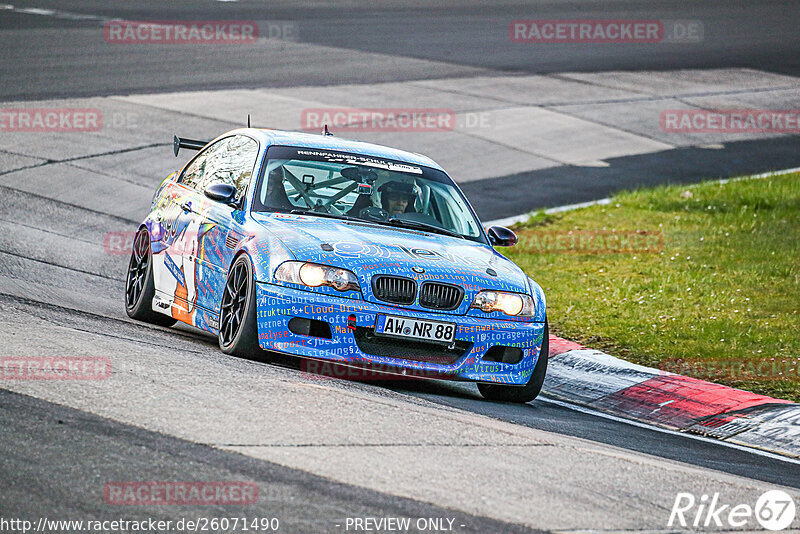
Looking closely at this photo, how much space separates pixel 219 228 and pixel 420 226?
145 centimetres

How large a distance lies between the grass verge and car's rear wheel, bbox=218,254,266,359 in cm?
359

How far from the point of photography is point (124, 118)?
19906 millimetres

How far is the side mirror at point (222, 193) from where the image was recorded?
9.14 meters

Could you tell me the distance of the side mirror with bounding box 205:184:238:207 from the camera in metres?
9.14

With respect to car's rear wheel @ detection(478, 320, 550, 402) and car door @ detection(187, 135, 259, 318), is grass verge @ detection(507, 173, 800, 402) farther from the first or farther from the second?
car door @ detection(187, 135, 259, 318)

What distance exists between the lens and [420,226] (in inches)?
369

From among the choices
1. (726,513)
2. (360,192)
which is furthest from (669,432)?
(726,513)

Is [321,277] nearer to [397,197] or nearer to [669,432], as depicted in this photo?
[397,197]

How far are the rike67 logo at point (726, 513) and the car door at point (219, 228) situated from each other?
3916mm

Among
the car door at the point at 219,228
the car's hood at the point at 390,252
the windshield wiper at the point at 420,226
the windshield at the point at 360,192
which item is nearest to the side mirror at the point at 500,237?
the windshield at the point at 360,192

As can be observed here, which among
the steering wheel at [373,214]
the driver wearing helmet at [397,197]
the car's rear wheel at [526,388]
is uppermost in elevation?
the driver wearing helmet at [397,197]

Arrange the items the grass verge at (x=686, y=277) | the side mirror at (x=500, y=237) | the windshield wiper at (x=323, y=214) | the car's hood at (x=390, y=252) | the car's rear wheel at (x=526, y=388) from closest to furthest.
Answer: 1. the car's hood at (x=390, y=252)
2. the car's rear wheel at (x=526, y=388)
3. the windshield wiper at (x=323, y=214)
4. the side mirror at (x=500, y=237)
5. the grass verge at (x=686, y=277)

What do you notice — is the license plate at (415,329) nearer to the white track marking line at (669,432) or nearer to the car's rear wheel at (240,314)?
the car's rear wheel at (240,314)

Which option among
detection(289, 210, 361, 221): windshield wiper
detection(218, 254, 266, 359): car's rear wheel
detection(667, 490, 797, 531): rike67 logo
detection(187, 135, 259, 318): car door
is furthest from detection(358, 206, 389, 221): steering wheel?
detection(667, 490, 797, 531): rike67 logo
